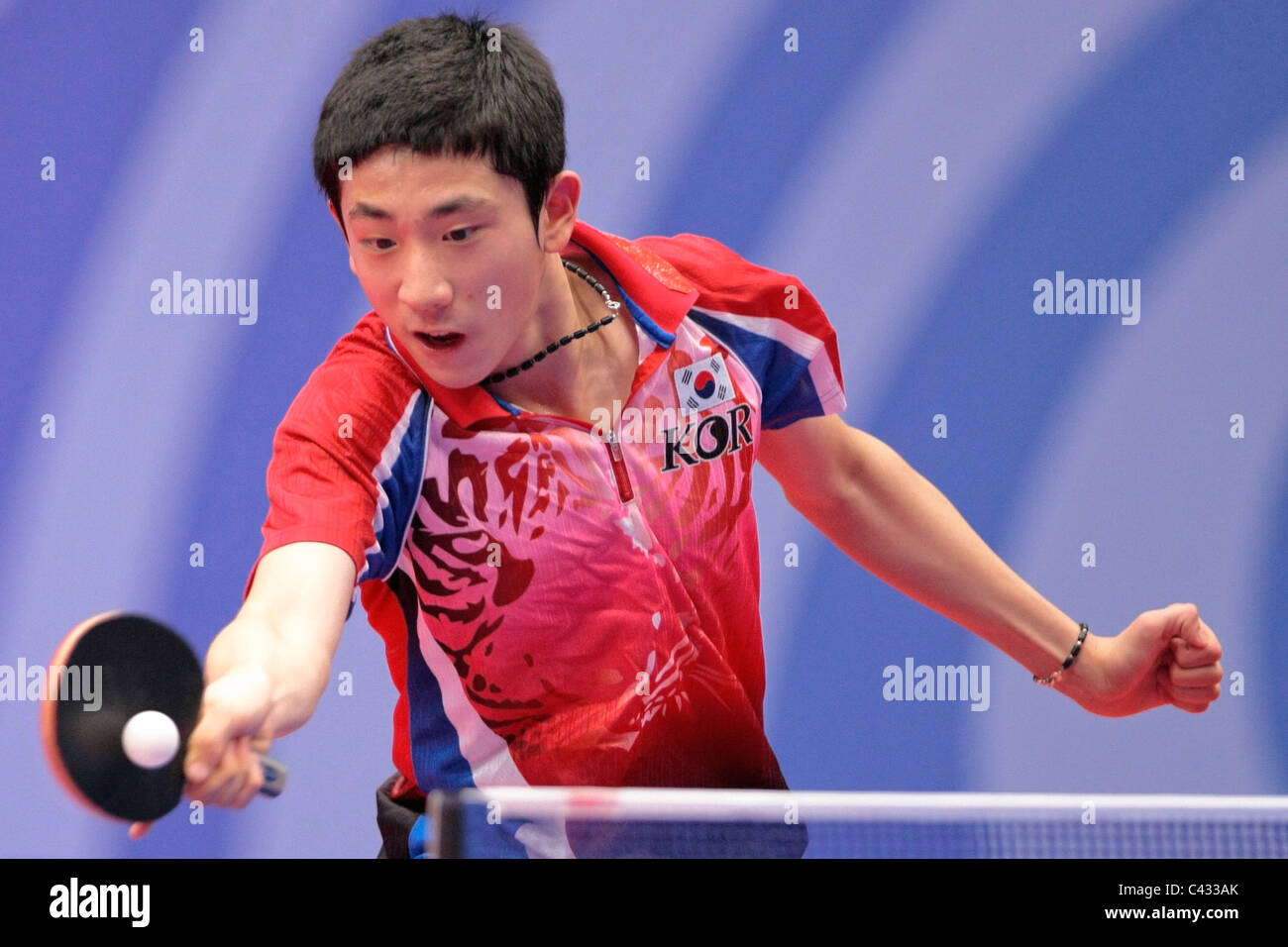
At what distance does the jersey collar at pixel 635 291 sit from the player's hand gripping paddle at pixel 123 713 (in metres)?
0.67

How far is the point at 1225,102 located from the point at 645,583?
8.96 ft

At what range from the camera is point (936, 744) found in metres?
4.13

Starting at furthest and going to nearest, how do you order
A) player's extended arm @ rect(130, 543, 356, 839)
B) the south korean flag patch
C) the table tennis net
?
the south korean flag patch, the table tennis net, player's extended arm @ rect(130, 543, 356, 839)

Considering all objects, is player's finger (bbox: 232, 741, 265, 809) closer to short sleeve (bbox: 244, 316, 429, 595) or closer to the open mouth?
short sleeve (bbox: 244, 316, 429, 595)

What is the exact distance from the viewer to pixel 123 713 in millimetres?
1515

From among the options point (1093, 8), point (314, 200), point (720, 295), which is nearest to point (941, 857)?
point (720, 295)

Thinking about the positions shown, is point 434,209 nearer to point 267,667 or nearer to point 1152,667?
point 267,667

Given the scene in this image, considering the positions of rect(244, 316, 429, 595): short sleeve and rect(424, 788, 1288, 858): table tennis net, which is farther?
rect(244, 316, 429, 595): short sleeve

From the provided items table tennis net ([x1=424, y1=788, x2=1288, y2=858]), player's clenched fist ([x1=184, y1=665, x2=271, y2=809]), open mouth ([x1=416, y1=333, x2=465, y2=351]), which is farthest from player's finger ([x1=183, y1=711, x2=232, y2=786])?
open mouth ([x1=416, y1=333, x2=465, y2=351])

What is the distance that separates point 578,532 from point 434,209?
0.50m

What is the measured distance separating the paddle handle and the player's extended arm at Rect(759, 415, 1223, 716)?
119 cm

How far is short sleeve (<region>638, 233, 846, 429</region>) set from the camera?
7.90 ft

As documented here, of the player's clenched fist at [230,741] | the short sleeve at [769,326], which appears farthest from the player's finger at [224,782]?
the short sleeve at [769,326]
